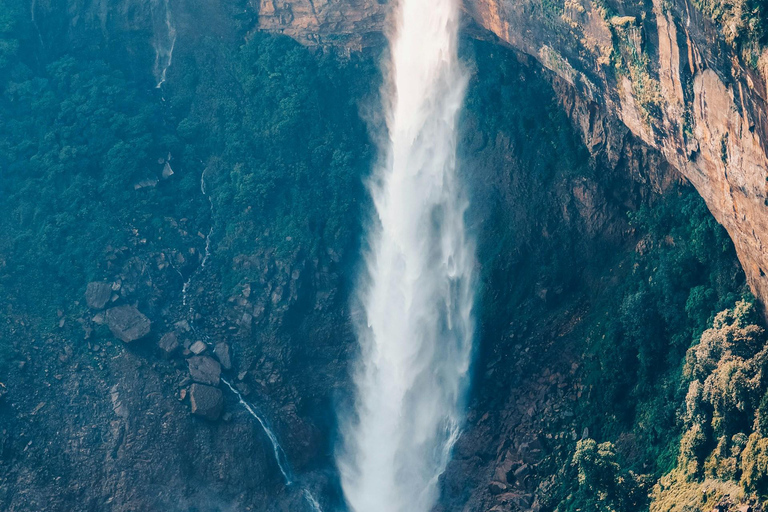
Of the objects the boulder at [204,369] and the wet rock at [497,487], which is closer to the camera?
the wet rock at [497,487]

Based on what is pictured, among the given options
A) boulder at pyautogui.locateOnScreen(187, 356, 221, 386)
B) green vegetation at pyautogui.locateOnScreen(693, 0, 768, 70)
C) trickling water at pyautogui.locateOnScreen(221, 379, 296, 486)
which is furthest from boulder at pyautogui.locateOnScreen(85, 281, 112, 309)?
green vegetation at pyautogui.locateOnScreen(693, 0, 768, 70)

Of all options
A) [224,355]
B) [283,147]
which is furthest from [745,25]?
[224,355]

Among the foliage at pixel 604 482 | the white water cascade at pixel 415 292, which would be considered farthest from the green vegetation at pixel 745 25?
the white water cascade at pixel 415 292

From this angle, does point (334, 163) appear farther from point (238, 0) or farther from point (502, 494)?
point (502, 494)

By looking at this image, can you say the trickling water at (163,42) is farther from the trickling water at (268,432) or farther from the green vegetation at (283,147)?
the trickling water at (268,432)

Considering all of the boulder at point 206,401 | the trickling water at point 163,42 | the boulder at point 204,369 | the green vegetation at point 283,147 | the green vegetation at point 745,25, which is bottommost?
the boulder at point 206,401

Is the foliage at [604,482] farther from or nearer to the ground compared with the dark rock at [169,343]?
nearer to the ground
